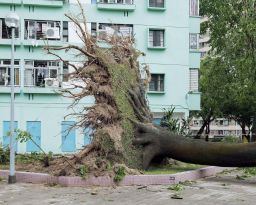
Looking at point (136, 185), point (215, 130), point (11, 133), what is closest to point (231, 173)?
point (136, 185)

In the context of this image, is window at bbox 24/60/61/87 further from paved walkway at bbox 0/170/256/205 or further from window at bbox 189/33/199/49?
paved walkway at bbox 0/170/256/205

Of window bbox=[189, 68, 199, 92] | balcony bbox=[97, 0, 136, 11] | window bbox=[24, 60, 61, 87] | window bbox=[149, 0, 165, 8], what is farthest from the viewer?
window bbox=[189, 68, 199, 92]

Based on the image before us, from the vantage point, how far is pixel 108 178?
1427 centimetres

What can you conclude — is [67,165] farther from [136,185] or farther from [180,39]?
[180,39]

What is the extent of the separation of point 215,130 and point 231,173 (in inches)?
3114

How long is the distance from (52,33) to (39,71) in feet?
7.95

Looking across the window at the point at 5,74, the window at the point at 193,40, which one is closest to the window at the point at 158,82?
the window at the point at 193,40

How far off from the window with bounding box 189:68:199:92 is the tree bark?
19316 millimetres

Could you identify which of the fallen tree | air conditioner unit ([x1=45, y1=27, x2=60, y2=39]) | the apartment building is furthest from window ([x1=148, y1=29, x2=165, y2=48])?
the fallen tree

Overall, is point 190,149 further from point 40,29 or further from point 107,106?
point 40,29

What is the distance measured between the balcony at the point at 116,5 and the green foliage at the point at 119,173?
65.7 feet

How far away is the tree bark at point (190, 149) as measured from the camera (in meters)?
15.0

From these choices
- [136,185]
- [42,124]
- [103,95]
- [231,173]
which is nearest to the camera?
[136,185]

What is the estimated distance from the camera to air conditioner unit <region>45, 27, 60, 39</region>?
32000mm
